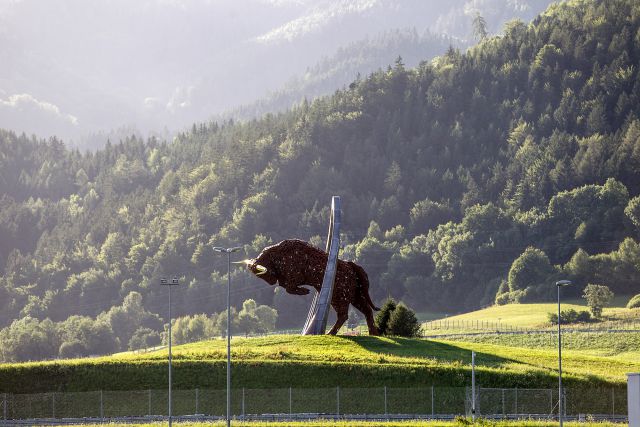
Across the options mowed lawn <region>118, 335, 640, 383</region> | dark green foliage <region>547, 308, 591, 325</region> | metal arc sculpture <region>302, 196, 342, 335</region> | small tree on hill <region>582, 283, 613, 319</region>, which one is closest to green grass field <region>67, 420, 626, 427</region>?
mowed lawn <region>118, 335, 640, 383</region>

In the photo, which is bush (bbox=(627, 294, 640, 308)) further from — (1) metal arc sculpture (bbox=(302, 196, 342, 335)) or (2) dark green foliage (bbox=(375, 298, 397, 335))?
(1) metal arc sculpture (bbox=(302, 196, 342, 335))

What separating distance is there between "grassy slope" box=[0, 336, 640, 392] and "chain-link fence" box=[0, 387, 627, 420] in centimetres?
336

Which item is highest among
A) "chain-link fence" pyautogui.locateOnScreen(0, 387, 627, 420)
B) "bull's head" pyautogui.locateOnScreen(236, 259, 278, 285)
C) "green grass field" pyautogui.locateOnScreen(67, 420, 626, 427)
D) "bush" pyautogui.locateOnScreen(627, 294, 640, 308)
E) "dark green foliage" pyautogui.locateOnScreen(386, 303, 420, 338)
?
"bull's head" pyautogui.locateOnScreen(236, 259, 278, 285)

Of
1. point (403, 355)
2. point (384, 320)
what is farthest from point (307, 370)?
point (384, 320)

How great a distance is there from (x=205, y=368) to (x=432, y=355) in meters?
17.1

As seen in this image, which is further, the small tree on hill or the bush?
the bush

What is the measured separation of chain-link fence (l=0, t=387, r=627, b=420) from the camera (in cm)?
8750

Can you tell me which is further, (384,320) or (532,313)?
(532,313)

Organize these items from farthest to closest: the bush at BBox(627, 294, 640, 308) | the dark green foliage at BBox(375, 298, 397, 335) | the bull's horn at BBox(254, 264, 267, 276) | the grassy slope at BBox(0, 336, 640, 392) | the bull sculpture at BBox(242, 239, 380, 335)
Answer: the bush at BBox(627, 294, 640, 308)
the dark green foliage at BBox(375, 298, 397, 335)
the bull sculpture at BBox(242, 239, 380, 335)
the bull's horn at BBox(254, 264, 267, 276)
the grassy slope at BBox(0, 336, 640, 392)

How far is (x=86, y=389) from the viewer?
95.4 metres

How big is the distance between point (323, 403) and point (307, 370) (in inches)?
295

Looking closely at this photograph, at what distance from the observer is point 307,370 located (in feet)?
313

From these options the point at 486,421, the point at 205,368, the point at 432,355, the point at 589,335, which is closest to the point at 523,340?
the point at 589,335

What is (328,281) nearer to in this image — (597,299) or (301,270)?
(301,270)
